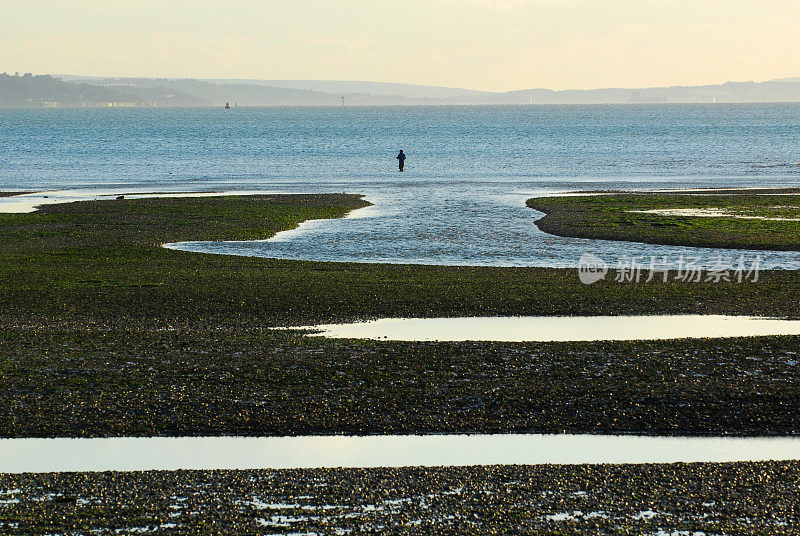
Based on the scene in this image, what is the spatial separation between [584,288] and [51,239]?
59.7 ft

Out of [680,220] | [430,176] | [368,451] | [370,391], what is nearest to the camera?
[368,451]

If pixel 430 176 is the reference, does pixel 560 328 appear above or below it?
below

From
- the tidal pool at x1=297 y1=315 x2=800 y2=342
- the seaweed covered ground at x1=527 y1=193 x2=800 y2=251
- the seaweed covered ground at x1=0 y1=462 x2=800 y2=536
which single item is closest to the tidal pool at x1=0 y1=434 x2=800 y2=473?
the seaweed covered ground at x1=0 y1=462 x2=800 y2=536

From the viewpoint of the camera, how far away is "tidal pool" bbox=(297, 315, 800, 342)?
18438 millimetres

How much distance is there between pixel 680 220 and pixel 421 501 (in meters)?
29.9

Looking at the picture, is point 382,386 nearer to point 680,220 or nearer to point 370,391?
point 370,391

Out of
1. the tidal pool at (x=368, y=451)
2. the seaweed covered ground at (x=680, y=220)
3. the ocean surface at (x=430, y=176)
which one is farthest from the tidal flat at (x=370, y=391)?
the seaweed covered ground at (x=680, y=220)

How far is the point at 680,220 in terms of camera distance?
38.0 m

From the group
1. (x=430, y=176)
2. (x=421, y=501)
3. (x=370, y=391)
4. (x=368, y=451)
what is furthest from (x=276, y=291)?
(x=430, y=176)

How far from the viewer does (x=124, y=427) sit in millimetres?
12969

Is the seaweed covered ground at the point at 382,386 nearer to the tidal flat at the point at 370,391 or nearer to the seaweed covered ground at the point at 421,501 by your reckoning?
the tidal flat at the point at 370,391

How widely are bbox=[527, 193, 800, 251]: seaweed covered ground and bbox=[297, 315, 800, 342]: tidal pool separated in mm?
12281

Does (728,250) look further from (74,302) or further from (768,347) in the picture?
(74,302)

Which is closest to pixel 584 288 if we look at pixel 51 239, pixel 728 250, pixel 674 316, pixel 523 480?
pixel 674 316
